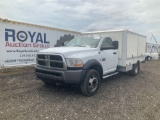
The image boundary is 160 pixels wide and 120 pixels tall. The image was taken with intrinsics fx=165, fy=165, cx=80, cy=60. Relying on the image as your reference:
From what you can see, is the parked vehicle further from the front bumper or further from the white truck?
the front bumper

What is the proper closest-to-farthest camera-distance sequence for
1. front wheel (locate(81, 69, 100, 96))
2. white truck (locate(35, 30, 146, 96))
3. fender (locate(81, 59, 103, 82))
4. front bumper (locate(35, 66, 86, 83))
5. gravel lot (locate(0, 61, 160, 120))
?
gravel lot (locate(0, 61, 160, 120)) < front bumper (locate(35, 66, 86, 83)) < white truck (locate(35, 30, 146, 96)) < fender (locate(81, 59, 103, 82)) < front wheel (locate(81, 69, 100, 96))

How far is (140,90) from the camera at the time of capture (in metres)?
6.88

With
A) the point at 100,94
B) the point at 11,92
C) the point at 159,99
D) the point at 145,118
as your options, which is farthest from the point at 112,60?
the point at 11,92

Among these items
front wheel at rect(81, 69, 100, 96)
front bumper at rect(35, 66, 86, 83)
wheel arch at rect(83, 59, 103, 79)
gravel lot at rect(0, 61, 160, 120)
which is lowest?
gravel lot at rect(0, 61, 160, 120)

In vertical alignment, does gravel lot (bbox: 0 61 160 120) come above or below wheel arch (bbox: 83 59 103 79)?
below

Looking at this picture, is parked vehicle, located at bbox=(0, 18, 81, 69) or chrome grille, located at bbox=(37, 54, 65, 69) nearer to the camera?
chrome grille, located at bbox=(37, 54, 65, 69)

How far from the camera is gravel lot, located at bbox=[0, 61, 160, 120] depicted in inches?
171

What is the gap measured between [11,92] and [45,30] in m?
5.61

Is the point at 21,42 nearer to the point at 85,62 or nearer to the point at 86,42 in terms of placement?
the point at 86,42

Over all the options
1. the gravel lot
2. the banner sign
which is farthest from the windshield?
the banner sign

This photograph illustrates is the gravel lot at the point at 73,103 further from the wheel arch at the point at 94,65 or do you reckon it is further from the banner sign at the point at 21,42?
the banner sign at the point at 21,42

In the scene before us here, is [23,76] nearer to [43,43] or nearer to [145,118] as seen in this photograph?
[43,43]

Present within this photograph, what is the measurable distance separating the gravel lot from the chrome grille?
1.08 m

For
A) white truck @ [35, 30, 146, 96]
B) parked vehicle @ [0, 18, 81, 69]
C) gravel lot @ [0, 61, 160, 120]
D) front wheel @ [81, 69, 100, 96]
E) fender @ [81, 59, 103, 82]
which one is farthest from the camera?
parked vehicle @ [0, 18, 81, 69]
